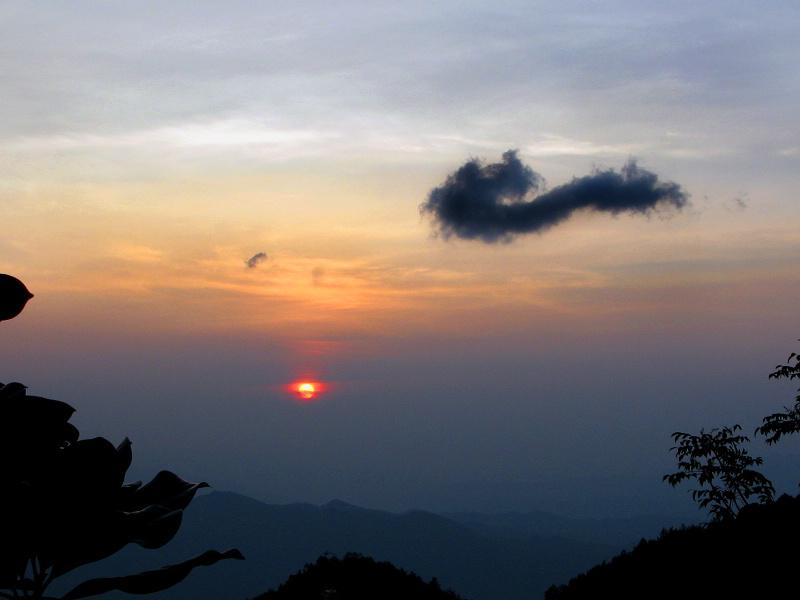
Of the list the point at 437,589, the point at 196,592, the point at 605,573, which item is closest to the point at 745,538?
the point at 605,573

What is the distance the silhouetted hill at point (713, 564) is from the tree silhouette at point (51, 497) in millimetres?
8897

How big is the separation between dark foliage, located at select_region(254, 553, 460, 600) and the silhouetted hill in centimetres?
240

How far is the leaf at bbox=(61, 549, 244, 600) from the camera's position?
2.17 m

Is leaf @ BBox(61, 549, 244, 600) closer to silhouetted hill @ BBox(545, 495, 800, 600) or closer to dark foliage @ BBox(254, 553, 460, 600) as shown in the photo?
silhouetted hill @ BBox(545, 495, 800, 600)

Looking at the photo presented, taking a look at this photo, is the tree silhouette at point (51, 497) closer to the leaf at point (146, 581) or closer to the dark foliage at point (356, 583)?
the leaf at point (146, 581)

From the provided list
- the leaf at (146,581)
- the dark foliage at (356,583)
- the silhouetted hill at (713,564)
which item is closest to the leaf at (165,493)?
the leaf at (146,581)

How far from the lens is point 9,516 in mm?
2023

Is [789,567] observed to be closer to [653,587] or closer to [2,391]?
[653,587]

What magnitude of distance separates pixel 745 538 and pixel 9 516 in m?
11.0

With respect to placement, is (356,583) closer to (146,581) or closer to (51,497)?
(146,581)

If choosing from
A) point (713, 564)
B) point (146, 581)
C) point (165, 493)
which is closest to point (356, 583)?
point (713, 564)

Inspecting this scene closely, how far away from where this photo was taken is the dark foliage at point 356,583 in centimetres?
1151

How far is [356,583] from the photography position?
12.0 m

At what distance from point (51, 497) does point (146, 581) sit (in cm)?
44
